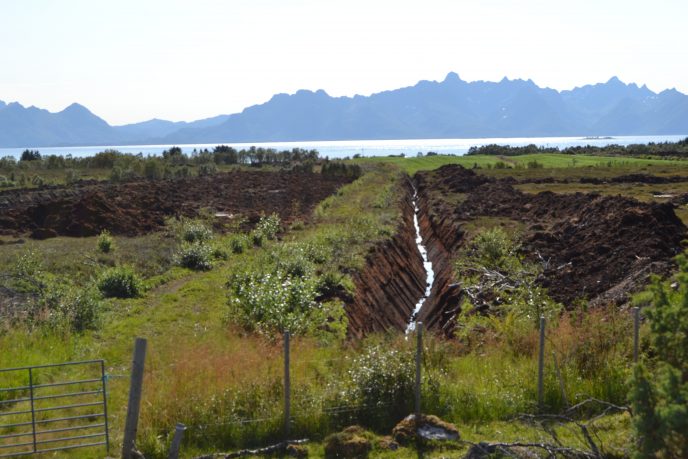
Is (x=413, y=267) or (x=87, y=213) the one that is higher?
(x=87, y=213)

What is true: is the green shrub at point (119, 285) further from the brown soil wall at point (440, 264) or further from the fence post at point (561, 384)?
the fence post at point (561, 384)

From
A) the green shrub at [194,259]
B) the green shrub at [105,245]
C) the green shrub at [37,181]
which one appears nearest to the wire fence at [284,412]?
the green shrub at [194,259]

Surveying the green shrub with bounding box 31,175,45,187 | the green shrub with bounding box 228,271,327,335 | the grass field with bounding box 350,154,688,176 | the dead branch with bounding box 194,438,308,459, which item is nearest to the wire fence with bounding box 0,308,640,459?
the dead branch with bounding box 194,438,308,459

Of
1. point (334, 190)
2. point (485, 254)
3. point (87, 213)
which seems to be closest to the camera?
point (485, 254)

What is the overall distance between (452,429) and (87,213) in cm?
2989

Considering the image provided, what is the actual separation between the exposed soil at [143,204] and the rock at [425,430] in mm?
26944

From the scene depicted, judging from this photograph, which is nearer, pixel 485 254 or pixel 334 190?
pixel 485 254

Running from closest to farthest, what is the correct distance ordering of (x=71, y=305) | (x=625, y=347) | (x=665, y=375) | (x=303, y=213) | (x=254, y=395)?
(x=665, y=375) < (x=254, y=395) < (x=625, y=347) < (x=71, y=305) < (x=303, y=213)

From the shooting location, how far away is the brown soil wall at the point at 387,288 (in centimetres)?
2066

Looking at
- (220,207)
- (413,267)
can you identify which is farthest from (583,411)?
(220,207)

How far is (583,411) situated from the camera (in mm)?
10688

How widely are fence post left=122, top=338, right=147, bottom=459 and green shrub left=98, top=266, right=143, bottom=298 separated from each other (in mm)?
12051

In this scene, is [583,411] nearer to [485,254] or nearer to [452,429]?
[452,429]

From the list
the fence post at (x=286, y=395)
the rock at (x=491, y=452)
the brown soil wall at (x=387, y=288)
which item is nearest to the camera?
the rock at (x=491, y=452)
